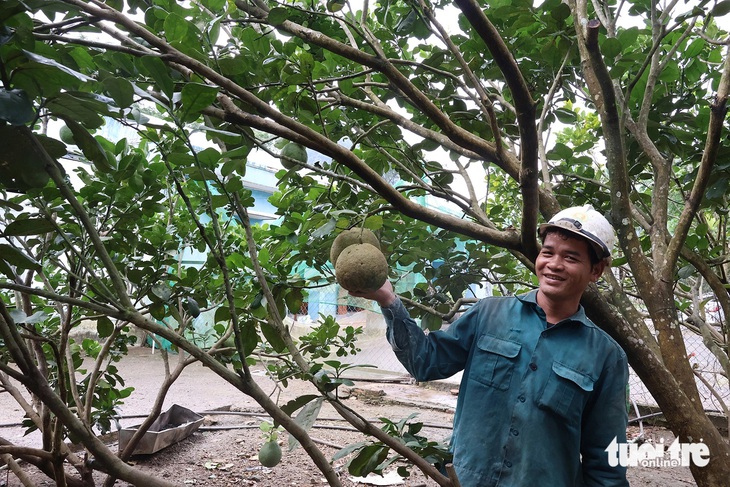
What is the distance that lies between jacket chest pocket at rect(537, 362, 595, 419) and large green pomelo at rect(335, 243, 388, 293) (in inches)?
20.7

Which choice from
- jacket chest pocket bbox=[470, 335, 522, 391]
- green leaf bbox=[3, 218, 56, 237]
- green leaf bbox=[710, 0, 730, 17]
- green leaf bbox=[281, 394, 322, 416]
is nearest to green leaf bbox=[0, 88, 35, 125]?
green leaf bbox=[3, 218, 56, 237]

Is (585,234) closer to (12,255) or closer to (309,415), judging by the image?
(309,415)

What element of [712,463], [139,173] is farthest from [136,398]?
[712,463]

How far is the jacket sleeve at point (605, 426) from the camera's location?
1353 mm

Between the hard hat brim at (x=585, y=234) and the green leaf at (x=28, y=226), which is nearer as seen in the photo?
the green leaf at (x=28, y=226)

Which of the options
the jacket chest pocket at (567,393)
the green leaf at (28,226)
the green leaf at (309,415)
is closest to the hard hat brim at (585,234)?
the jacket chest pocket at (567,393)

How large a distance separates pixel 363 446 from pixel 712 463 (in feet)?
3.28

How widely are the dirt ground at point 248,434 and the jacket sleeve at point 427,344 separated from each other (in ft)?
1.15

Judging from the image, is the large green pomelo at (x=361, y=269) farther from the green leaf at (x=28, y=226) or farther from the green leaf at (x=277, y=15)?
the green leaf at (x=277, y=15)

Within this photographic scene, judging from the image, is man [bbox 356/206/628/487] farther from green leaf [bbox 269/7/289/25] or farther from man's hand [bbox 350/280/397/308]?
green leaf [bbox 269/7/289/25]

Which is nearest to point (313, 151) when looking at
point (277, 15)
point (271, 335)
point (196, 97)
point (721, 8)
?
point (277, 15)

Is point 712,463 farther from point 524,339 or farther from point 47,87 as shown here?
point 47,87

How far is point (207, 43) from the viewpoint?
4.41 ft

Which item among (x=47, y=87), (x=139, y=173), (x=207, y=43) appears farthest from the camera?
(x=139, y=173)
